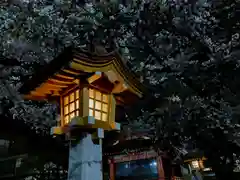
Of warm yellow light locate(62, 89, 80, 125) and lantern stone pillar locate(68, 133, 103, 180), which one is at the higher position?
warm yellow light locate(62, 89, 80, 125)

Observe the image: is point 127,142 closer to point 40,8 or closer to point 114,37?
point 114,37

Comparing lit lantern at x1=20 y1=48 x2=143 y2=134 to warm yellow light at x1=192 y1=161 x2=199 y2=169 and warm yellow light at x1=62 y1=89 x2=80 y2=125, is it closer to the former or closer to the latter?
warm yellow light at x1=62 y1=89 x2=80 y2=125

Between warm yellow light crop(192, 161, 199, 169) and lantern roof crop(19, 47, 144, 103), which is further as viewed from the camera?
warm yellow light crop(192, 161, 199, 169)

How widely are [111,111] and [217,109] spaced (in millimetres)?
4020

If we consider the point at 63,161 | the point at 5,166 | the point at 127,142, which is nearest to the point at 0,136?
the point at 5,166

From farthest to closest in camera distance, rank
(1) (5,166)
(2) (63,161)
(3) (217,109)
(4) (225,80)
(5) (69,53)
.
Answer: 1. (1) (5,166)
2. (2) (63,161)
3. (4) (225,80)
4. (3) (217,109)
5. (5) (69,53)

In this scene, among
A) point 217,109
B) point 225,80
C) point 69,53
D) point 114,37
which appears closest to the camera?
point 69,53

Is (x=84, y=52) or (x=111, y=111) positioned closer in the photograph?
(x=84, y=52)

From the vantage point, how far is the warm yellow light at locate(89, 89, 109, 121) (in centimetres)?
420

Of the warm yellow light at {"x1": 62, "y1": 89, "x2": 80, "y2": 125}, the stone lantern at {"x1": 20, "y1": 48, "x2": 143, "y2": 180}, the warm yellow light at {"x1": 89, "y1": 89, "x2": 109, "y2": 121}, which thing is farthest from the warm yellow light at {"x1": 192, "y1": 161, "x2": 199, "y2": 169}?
the warm yellow light at {"x1": 62, "y1": 89, "x2": 80, "y2": 125}

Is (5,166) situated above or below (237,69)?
below

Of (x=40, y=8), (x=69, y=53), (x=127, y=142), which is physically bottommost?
(x=127, y=142)

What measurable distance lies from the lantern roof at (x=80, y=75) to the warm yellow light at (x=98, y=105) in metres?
0.14

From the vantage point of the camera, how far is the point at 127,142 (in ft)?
34.1
